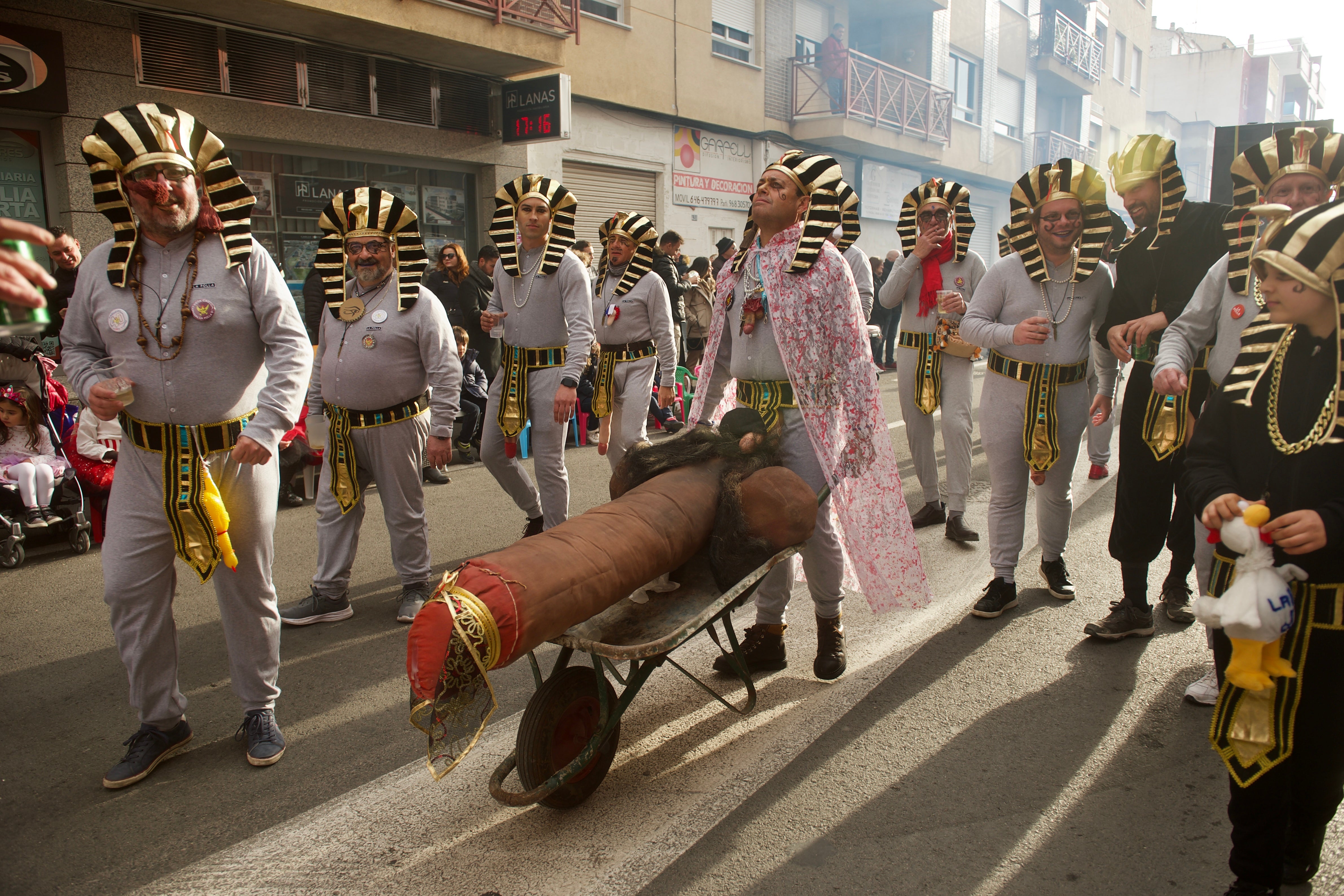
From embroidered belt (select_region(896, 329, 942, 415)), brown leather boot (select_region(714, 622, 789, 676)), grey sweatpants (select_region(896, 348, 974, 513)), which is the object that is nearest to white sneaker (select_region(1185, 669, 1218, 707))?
brown leather boot (select_region(714, 622, 789, 676))

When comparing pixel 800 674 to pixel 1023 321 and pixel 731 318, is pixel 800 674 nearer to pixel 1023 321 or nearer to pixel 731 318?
pixel 731 318

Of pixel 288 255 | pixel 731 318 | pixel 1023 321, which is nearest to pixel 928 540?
pixel 1023 321

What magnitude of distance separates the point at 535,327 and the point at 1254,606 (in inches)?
177

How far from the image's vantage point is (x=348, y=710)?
3.97 m

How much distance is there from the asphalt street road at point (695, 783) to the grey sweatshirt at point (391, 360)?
1.23m

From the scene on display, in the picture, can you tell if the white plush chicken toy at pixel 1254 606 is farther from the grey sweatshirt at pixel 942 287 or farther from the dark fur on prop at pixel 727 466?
the grey sweatshirt at pixel 942 287

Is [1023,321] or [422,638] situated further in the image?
[1023,321]

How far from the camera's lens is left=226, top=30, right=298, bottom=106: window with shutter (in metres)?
11.5

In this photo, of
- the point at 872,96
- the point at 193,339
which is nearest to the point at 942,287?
the point at 193,339

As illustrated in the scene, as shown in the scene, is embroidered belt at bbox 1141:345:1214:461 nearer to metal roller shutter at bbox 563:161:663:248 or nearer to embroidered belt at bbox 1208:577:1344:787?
embroidered belt at bbox 1208:577:1344:787

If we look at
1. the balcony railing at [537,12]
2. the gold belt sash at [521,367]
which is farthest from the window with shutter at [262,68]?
the gold belt sash at [521,367]

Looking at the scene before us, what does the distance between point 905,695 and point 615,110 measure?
14.7 metres

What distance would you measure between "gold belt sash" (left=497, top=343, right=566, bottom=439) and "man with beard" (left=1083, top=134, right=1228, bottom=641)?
3257 millimetres

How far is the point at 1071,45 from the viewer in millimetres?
33469
